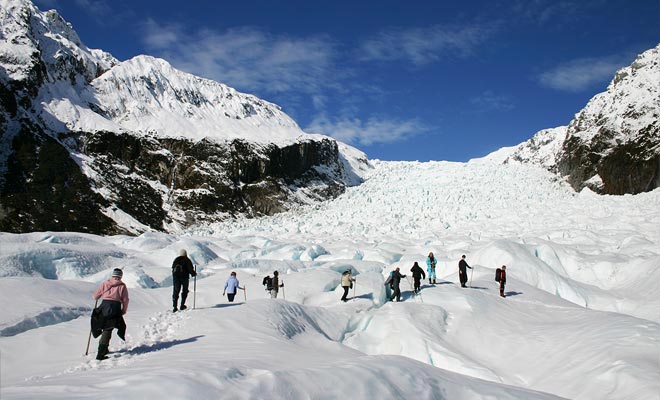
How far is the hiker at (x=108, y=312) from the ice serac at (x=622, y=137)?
179 feet

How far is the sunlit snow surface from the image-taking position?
5.30m

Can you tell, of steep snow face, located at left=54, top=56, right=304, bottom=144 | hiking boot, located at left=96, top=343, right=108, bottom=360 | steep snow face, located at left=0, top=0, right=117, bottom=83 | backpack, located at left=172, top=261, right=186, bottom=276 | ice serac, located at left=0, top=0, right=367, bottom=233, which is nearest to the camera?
hiking boot, located at left=96, top=343, right=108, bottom=360

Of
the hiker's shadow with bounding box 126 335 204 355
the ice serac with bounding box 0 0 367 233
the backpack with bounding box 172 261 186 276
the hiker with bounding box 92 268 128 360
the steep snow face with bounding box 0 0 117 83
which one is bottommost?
the hiker's shadow with bounding box 126 335 204 355

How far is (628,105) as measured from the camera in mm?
52938

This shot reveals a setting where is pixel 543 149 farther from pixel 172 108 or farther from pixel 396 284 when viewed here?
pixel 396 284

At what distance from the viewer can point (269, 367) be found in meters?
5.85

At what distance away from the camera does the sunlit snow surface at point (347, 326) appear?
17.4ft

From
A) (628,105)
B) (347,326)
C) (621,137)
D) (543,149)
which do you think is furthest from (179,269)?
(543,149)

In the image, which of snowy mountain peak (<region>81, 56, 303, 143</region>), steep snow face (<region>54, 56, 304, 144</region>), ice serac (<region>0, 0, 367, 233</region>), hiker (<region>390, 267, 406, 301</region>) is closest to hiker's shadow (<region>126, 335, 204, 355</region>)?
hiker (<region>390, 267, 406, 301</region>)

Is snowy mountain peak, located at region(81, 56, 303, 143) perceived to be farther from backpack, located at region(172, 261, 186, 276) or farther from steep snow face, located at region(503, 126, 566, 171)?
backpack, located at region(172, 261, 186, 276)

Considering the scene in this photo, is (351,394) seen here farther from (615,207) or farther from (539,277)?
(615,207)

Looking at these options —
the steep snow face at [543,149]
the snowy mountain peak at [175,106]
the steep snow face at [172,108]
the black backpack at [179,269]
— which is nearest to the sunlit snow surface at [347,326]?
the black backpack at [179,269]

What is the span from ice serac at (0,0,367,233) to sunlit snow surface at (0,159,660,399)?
23456mm

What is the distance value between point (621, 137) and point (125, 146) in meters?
61.3
